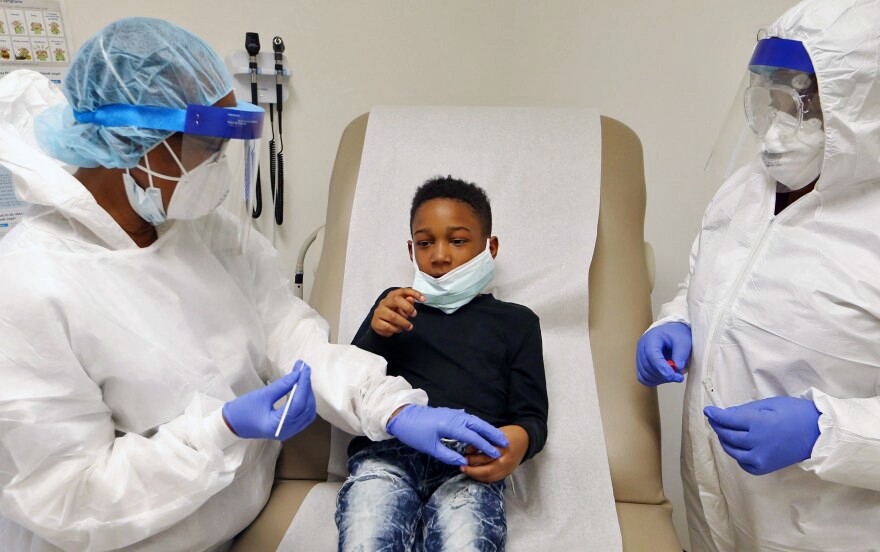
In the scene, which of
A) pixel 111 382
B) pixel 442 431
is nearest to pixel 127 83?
pixel 111 382

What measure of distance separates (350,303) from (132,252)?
24.8 inches

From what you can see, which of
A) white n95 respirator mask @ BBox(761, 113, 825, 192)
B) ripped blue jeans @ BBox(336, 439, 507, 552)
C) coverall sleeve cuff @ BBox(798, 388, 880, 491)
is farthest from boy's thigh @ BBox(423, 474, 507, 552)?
white n95 respirator mask @ BBox(761, 113, 825, 192)

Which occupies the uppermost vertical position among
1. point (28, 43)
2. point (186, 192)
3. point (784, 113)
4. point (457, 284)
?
point (784, 113)

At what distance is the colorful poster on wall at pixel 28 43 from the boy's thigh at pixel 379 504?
122cm

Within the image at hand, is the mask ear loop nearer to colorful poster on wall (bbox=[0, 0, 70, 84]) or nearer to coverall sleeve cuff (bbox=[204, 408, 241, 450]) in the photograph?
coverall sleeve cuff (bbox=[204, 408, 241, 450])

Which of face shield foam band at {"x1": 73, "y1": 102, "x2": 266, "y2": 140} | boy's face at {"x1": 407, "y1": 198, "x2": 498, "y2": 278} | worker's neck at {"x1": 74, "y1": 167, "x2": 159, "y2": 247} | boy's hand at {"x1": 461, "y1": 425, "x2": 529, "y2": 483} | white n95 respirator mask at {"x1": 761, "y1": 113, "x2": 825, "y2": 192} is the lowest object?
boy's hand at {"x1": 461, "y1": 425, "x2": 529, "y2": 483}

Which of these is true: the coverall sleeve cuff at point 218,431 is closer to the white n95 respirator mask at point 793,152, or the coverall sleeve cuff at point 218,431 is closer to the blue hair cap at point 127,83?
the blue hair cap at point 127,83

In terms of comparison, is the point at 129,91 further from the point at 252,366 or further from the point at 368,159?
the point at 368,159

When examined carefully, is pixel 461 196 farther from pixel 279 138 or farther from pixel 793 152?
pixel 279 138

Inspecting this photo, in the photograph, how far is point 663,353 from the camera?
1.36 m

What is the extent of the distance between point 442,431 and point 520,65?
1635 mm

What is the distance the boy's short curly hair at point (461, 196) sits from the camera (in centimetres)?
147

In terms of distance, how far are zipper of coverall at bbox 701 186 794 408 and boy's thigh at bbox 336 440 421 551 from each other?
613 millimetres

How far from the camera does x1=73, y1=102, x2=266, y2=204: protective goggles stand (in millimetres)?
992
